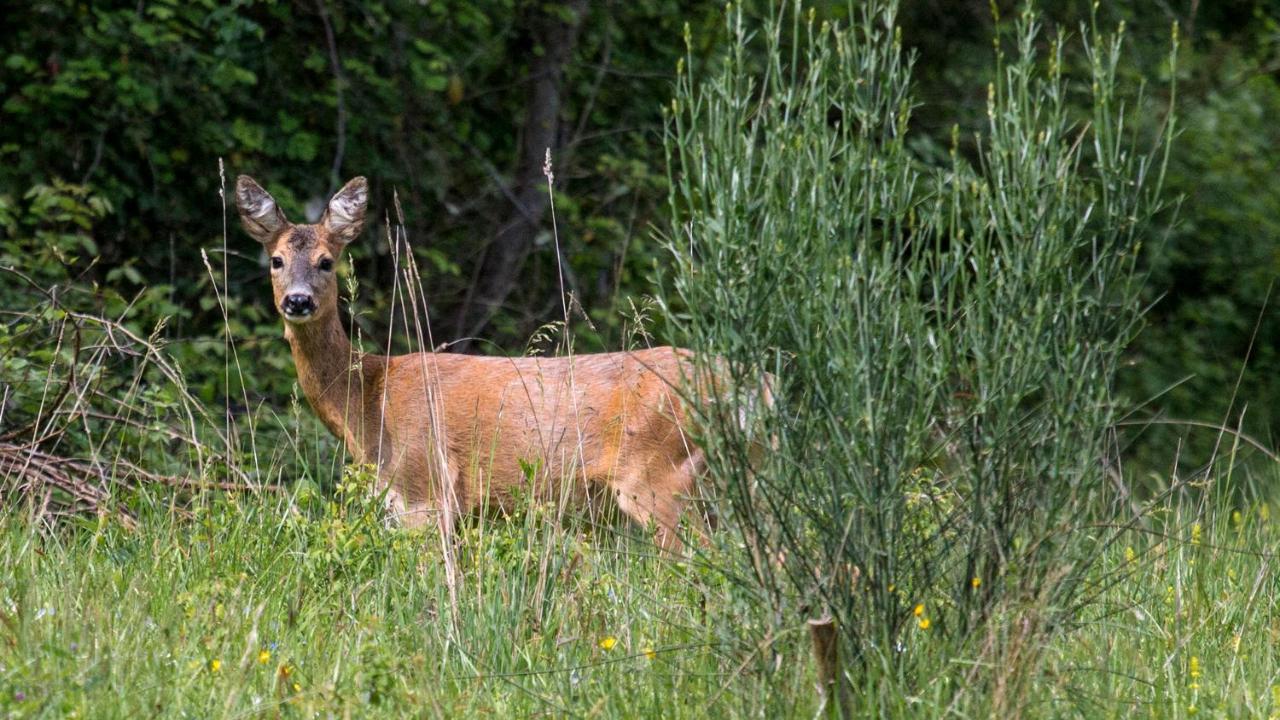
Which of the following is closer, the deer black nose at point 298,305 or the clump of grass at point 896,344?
the clump of grass at point 896,344

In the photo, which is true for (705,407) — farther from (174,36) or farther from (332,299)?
(174,36)

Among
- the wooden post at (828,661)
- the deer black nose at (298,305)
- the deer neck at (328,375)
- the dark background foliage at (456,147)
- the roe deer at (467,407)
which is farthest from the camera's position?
the dark background foliage at (456,147)

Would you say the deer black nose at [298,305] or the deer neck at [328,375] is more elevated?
the deer black nose at [298,305]

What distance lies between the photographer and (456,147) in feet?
34.0

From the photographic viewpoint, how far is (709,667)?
3611 millimetres

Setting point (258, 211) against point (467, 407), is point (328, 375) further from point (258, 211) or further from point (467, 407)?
point (258, 211)

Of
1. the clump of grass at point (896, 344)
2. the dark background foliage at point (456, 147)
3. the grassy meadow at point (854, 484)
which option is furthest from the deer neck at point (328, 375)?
the clump of grass at point (896, 344)

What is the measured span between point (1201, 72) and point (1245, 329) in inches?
74.1

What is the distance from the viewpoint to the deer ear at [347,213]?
21.4 feet

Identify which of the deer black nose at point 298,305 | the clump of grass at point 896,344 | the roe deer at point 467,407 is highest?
the clump of grass at point 896,344

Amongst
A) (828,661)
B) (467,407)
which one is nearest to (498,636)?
(828,661)

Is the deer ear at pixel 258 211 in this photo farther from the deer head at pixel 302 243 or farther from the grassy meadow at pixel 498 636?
the grassy meadow at pixel 498 636

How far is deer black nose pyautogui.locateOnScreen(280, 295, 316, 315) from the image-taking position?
6121 millimetres

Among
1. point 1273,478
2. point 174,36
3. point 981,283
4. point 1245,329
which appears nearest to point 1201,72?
point 1245,329
